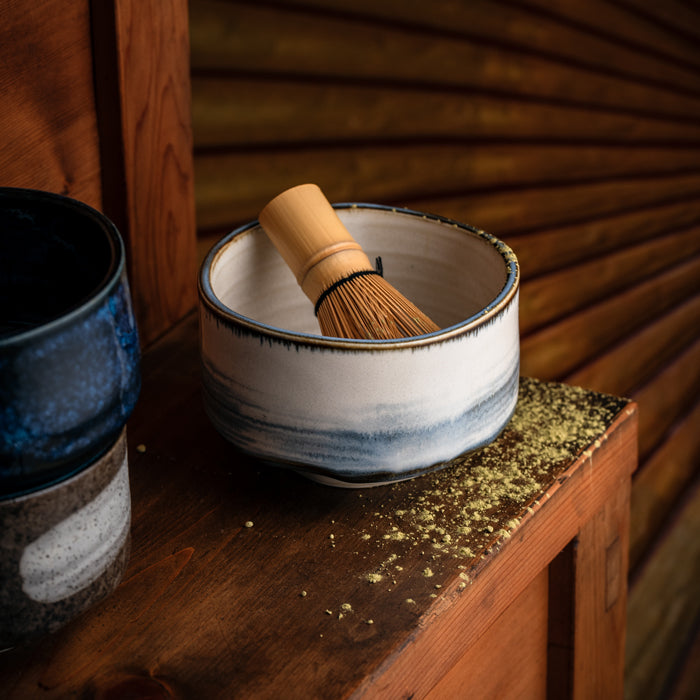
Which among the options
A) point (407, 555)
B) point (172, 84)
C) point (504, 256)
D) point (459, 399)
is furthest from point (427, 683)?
point (172, 84)

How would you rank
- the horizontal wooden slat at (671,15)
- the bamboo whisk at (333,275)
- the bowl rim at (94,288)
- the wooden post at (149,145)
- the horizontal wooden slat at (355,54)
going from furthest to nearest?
the horizontal wooden slat at (671,15)
the horizontal wooden slat at (355,54)
the wooden post at (149,145)
the bamboo whisk at (333,275)
the bowl rim at (94,288)

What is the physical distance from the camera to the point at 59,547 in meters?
0.40

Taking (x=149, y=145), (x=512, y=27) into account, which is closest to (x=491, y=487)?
(x=149, y=145)

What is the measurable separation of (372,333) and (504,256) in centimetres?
13

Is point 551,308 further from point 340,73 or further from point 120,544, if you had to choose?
point 120,544

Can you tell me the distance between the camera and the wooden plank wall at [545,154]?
3.75 ft

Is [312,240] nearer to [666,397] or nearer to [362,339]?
[362,339]

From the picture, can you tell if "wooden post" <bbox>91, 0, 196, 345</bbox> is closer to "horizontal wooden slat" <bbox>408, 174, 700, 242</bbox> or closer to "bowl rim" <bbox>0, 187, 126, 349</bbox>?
"bowl rim" <bbox>0, 187, 126, 349</bbox>

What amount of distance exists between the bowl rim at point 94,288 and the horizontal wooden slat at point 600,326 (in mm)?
1389

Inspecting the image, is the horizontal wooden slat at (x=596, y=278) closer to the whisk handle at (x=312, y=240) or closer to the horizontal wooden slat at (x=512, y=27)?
the horizontal wooden slat at (x=512, y=27)

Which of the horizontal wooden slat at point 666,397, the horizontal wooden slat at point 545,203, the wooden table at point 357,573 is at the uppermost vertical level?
the wooden table at point 357,573

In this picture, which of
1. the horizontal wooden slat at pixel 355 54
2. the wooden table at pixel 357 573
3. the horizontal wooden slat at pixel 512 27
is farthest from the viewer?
the horizontal wooden slat at pixel 512 27

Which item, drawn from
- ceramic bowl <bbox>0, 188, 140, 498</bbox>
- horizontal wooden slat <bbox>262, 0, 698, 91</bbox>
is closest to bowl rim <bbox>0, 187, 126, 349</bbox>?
ceramic bowl <bbox>0, 188, 140, 498</bbox>

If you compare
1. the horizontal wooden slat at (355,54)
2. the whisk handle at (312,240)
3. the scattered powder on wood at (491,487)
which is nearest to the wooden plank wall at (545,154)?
the horizontal wooden slat at (355,54)
